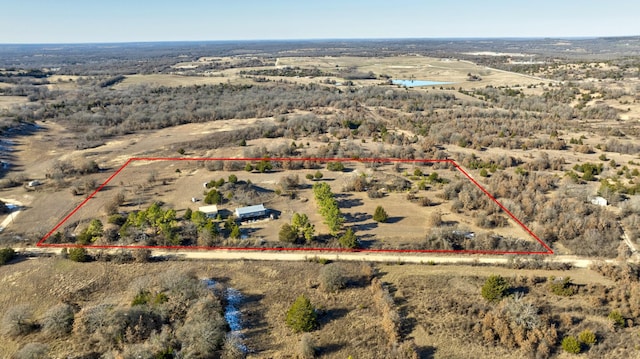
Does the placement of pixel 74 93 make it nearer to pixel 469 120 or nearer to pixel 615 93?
pixel 469 120

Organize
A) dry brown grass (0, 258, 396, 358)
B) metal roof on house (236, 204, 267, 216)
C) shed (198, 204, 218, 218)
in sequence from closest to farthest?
1. dry brown grass (0, 258, 396, 358)
2. metal roof on house (236, 204, 267, 216)
3. shed (198, 204, 218, 218)

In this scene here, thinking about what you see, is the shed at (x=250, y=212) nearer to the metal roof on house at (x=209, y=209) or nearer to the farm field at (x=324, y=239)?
the farm field at (x=324, y=239)

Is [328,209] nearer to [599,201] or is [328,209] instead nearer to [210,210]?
[210,210]

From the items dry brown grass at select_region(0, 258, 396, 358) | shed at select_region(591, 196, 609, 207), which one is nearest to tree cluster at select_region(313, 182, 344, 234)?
dry brown grass at select_region(0, 258, 396, 358)

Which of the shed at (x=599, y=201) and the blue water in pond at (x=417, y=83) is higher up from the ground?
the blue water in pond at (x=417, y=83)

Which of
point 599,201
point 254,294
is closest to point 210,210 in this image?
point 254,294

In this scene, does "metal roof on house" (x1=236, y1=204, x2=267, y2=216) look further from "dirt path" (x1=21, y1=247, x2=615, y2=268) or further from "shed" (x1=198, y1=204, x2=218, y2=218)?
"dirt path" (x1=21, y1=247, x2=615, y2=268)

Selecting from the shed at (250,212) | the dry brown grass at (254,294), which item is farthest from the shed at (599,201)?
the shed at (250,212)

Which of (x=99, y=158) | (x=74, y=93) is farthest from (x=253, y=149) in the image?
(x=74, y=93)
